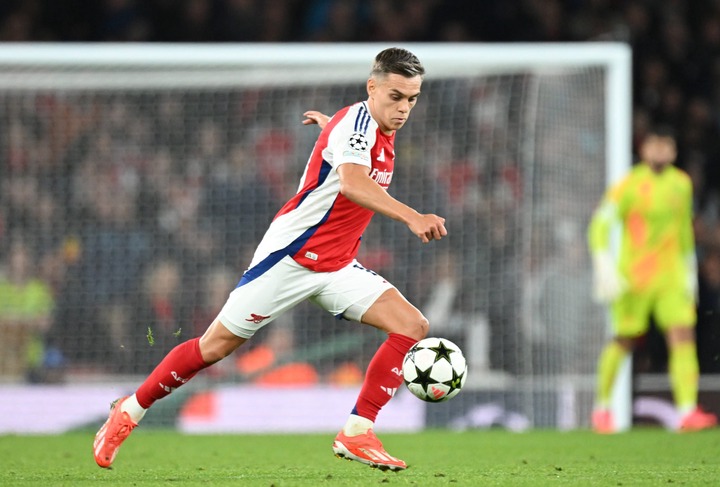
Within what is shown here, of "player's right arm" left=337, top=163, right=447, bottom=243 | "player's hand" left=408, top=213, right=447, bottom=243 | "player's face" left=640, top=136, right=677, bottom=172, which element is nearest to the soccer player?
"player's right arm" left=337, top=163, right=447, bottom=243

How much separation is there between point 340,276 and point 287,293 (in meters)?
0.25

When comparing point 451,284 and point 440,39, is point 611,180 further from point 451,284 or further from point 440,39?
point 440,39

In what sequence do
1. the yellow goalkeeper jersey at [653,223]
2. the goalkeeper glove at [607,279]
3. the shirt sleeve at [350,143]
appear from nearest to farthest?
the shirt sleeve at [350,143] → the goalkeeper glove at [607,279] → the yellow goalkeeper jersey at [653,223]

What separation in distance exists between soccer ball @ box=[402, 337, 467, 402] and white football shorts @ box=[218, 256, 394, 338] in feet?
1.00

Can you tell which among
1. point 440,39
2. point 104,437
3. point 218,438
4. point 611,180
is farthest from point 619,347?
point 440,39

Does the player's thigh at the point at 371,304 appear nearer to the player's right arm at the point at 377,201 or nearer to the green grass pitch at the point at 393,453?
the player's right arm at the point at 377,201

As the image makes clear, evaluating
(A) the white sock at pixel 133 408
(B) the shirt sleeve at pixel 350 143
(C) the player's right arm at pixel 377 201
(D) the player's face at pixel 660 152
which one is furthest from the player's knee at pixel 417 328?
(D) the player's face at pixel 660 152

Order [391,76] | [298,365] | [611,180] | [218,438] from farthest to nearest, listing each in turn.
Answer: [298,365] → [611,180] → [218,438] → [391,76]

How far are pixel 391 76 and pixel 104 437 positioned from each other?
2.07 m

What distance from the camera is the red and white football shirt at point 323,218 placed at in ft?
17.9

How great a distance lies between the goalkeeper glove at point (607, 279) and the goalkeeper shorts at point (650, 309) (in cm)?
16

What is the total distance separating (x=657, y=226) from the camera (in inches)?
363

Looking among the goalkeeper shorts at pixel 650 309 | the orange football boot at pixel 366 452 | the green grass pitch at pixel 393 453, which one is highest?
the goalkeeper shorts at pixel 650 309

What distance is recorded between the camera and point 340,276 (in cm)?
555
